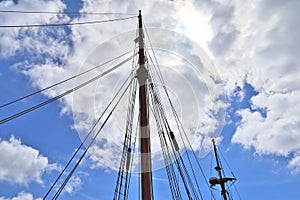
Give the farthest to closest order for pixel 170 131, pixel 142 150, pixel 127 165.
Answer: pixel 170 131 → pixel 127 165 → pixel 142 150

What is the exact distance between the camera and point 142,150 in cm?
1292

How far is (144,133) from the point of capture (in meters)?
13.3

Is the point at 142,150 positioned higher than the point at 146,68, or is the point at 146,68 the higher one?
the point at 146,68

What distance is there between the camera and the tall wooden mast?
39.0ft

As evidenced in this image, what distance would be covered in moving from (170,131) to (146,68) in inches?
129

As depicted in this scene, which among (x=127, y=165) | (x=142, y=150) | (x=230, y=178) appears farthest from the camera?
(x=230, y=178)

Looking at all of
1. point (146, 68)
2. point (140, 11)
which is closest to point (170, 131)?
point (146, 68)

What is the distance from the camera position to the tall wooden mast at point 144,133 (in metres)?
11.9

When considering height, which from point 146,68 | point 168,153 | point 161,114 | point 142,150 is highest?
point 146,68

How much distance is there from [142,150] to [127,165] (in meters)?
1.60

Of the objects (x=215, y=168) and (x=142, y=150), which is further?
(x=215, y=168)

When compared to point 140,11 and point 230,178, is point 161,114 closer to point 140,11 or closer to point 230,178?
point 140,11

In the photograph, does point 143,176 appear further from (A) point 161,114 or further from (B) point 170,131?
(A) point 161,114

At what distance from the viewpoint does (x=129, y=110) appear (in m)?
16.2
